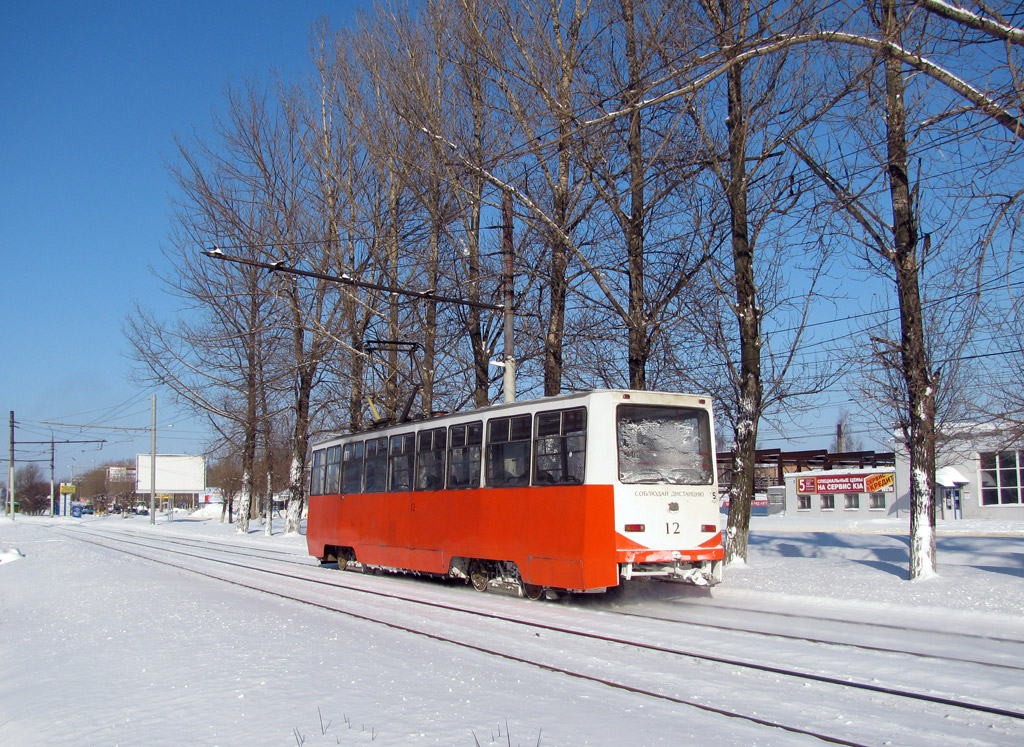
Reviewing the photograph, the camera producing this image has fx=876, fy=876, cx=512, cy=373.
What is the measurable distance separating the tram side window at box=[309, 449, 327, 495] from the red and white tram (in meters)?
6.28

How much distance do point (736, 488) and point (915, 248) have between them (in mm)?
4930

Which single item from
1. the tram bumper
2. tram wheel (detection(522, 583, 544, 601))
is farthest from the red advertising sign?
tram wheel (detection(522, 583, 544, 601))

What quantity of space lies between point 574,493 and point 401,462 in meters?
5.82

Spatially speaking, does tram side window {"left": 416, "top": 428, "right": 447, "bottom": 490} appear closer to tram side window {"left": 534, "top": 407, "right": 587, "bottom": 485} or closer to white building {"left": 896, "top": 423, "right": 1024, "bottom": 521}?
tram side window {"left": 534, "top": 407, "right": 587, "bottom": 485}

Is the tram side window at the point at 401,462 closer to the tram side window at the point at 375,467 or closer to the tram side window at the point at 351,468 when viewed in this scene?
the tram side window at the point at 375,467

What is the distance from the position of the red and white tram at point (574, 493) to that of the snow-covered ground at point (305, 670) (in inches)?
72.1

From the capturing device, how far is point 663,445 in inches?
486

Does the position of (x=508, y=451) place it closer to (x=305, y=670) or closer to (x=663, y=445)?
(x=663, y=445)

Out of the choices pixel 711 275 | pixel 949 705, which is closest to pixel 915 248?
pixel 711 275

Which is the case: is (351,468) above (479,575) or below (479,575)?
above

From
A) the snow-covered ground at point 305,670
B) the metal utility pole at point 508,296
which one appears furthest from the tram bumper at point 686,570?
the metal utility pole at point 508,296

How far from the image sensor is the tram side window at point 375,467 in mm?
17703

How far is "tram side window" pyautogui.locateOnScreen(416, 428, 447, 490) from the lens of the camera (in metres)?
15.3

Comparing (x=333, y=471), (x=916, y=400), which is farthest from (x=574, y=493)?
(x=333, y=471)
